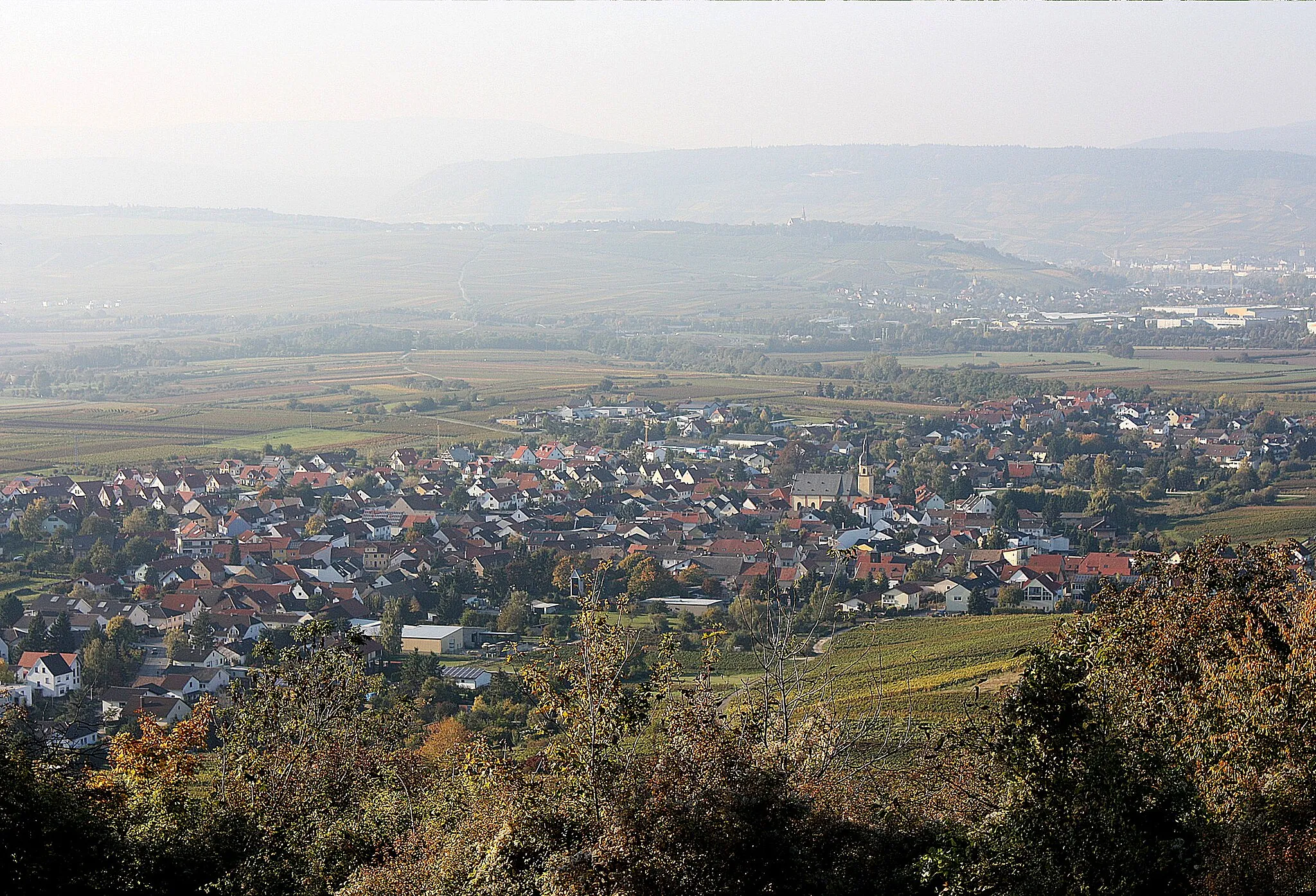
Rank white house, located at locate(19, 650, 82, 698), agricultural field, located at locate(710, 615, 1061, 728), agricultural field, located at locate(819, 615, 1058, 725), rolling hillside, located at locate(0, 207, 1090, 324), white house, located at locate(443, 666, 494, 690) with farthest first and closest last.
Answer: rolling hillside, located at locate(0, 207, 1090, 324), white house, located at locate(19, 650, 82, 698), white house, located at locate(443, 666, 494, 690), agricultural field, located at locate(819, 615, 1058, 725), agricultural field, located at locate(710, 615, 1061, 728)

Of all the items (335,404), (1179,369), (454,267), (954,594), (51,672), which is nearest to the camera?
(51,672)

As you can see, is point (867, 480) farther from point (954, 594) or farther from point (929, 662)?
point (929, 662)

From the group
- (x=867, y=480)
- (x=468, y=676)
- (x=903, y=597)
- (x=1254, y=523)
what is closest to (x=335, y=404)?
(x=867, y=480)

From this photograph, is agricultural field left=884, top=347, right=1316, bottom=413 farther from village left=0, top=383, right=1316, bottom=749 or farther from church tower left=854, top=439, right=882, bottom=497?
church tower left=854, top=439, right=882, bottom=497

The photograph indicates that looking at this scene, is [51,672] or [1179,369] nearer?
[51,672]

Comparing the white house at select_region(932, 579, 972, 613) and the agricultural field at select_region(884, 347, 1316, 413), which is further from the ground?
the white house at select_region(932, 579, 972, 613)

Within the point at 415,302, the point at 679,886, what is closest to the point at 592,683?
the point at 679,886

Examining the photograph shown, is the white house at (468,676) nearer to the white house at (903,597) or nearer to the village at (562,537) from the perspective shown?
the village at (562,537)

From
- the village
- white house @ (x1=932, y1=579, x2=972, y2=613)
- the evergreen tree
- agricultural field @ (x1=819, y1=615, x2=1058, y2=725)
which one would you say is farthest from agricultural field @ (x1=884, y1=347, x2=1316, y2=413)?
the evergreen tree

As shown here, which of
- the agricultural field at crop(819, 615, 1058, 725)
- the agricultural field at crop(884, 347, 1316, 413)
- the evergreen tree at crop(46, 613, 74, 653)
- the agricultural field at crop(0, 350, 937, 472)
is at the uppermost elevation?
the evergreen tree at crop(46, 613, 74, 653)

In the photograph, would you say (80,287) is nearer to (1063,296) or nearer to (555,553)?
(1063,296)
